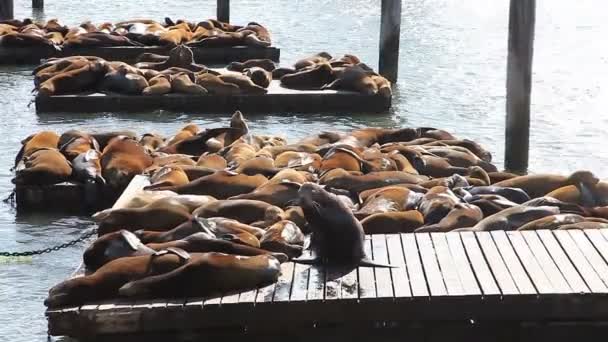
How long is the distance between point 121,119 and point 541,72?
639 centimetres

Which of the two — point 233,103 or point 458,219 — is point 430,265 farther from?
point 233,103

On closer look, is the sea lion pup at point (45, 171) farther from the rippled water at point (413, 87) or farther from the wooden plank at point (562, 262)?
the wooden plank at point (562, 262)

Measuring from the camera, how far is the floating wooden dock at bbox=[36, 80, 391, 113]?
13.5 meters

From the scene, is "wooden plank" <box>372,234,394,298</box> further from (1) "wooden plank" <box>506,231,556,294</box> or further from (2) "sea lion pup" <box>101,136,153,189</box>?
(2) "sea lion pup" <box>101,136,153,189</box>

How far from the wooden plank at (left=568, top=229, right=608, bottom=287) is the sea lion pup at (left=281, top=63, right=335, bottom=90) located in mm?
7727

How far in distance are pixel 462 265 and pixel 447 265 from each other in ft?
0.24

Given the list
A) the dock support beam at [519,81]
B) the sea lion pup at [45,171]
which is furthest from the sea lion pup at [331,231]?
the dock support beam at [519,81]

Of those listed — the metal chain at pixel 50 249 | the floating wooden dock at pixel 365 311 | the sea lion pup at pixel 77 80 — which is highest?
the floating wooden dock at pixel 365 311

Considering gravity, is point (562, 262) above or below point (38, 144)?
above

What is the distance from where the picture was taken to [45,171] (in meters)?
9.14

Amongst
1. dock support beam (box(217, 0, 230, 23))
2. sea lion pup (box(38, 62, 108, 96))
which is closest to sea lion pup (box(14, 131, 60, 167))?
sea lion pup (box(38, 62, 108, 96))

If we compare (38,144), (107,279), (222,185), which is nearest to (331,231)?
(107,279)

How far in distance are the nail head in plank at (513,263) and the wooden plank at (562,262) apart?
0.18 metres

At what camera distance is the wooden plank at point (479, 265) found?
5734 mm
